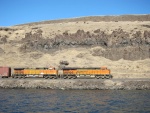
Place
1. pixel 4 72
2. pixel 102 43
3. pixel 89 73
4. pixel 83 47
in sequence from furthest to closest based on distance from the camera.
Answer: pixel 83 47, pixel 102 43, pixel 4 72, pixel 89 73

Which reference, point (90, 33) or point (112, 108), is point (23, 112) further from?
point (90, 33)

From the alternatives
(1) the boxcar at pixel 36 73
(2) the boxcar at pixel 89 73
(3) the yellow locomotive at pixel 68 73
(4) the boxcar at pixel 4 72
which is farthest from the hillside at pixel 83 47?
(4) the boxcar at pixel 4 72

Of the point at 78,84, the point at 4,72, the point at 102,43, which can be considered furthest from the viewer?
the point at 102,43

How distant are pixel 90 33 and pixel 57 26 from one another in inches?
640

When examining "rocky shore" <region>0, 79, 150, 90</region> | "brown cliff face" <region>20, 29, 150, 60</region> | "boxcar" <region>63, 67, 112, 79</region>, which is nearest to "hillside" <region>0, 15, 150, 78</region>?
"brown cliff face" <region>20, 29, 150, 60</region>

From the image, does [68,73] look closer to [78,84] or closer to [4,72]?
[78,84]

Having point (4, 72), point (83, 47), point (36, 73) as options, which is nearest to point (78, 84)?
point (36, 73)

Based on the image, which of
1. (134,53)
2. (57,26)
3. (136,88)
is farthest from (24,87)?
(57,26)

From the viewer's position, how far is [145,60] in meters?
74.2

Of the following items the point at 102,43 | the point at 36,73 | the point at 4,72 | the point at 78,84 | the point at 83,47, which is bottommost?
the point at 78,84

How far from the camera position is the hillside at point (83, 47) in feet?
243

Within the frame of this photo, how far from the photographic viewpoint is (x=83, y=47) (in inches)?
3295

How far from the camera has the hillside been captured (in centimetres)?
7400

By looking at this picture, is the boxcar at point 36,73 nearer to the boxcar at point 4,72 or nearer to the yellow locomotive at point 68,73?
the yellow locomotive at point 68,73
